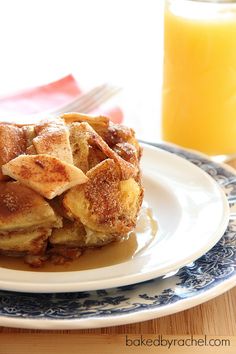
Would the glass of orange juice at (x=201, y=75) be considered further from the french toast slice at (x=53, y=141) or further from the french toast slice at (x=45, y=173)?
the french toast slice at (x=45, y=173)

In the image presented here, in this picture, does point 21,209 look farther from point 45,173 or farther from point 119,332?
point 119,332

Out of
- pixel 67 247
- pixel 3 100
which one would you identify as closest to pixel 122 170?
pixel 67 247

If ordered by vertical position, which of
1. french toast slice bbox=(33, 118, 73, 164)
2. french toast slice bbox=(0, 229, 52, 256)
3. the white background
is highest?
french toast slice bbox=(33, 118, 73, 164)

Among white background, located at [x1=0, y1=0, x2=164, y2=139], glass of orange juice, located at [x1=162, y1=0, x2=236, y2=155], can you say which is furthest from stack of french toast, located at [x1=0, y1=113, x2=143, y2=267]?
white background, located at [x1=0, y1=0, x2=164, y2=139]

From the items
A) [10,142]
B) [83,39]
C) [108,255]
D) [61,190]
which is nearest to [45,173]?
[61,190]

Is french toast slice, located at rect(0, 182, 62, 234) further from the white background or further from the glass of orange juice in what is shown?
the white background

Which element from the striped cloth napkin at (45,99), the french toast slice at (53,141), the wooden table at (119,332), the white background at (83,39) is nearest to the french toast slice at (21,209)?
the french toast slice at (53,141)
